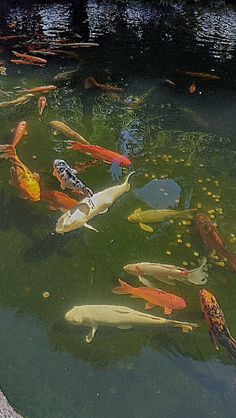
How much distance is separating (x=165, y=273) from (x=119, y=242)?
73 cm

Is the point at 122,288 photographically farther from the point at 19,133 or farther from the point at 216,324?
the point at 19,133

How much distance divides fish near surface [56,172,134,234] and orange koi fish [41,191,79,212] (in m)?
0.15

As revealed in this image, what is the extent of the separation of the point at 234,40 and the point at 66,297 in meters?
8.72

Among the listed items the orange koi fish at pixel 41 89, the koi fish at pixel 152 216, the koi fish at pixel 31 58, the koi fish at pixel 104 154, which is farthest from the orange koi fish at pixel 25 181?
the koi fish at pixel 31 58

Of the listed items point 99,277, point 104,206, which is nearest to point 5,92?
point 104,206

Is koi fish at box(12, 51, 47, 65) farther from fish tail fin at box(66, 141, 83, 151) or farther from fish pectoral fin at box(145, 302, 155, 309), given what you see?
fish pectoral fin at box(145, 302, 155, 309)

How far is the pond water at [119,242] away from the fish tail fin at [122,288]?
44 mm

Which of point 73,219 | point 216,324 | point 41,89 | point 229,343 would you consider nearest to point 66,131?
point 41,89

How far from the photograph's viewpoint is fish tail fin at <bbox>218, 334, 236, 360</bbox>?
Answer: 3.34 meters

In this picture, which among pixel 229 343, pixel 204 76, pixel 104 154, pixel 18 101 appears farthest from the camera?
pixel 204 76

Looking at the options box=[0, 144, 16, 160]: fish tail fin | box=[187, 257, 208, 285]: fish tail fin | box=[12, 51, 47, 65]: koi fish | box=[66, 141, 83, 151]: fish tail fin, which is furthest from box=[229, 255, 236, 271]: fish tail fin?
box=[12, 51, 47, 65]: koi fish

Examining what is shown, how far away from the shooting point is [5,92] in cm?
730

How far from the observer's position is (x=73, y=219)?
4059mm

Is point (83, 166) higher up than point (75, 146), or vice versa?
point (75, 146)
